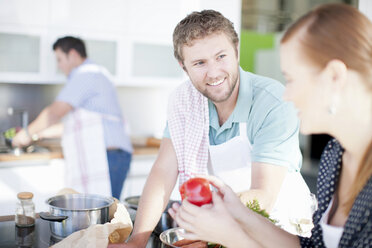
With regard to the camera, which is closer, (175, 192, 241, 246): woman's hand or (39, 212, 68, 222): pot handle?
(175, 192, 241, 246): woman's hand

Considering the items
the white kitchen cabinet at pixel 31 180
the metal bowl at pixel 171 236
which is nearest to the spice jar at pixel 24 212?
the metal bowl at pixel 171 236

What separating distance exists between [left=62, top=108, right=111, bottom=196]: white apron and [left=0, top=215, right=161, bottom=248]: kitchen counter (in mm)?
1746

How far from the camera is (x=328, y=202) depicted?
1.13 metres

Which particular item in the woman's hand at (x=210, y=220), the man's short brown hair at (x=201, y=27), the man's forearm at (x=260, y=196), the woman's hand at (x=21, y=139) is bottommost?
the woman's hand at (x=21, y=139)

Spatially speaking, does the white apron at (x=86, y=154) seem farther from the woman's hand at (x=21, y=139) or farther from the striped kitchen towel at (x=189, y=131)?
the striped kitchen towel at (x=189, y=131)

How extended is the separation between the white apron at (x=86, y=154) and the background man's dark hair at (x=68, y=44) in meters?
0.45

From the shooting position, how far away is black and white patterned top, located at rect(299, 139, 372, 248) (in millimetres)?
960

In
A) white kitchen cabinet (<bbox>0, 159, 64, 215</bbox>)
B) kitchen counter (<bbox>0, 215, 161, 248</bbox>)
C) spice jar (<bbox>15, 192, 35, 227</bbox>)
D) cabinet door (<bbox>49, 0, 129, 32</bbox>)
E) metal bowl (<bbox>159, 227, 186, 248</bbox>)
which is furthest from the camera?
cabinet door (<bbox>49, 0, 129, 32</bbox>)

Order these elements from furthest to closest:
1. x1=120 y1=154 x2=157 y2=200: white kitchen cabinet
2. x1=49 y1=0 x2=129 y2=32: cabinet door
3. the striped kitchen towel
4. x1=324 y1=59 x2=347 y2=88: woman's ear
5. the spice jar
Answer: x1=120 y1=154 x2=157 y2=200: white kitchen cabinet, x1=49 y1=0 x2=129 y2=32: cabinet door, the striped kitchen towel, the spice jar, x1=324 y1=59 x2=347 y2=88: woman's ear

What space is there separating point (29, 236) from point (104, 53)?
8.24 feet

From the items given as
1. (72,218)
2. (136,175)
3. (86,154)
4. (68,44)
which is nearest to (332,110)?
(72,218)

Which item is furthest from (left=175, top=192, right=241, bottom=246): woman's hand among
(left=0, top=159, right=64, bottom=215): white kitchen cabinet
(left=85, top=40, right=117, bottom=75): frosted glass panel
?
(left=85, top=40, right=117, bottom=75): frosted glass panel

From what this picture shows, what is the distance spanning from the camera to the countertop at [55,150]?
3.31 meters

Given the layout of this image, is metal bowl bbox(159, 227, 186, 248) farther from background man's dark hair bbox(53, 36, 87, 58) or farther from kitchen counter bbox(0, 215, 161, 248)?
background man's dark hair bbox(53, 36, 87, 58)
